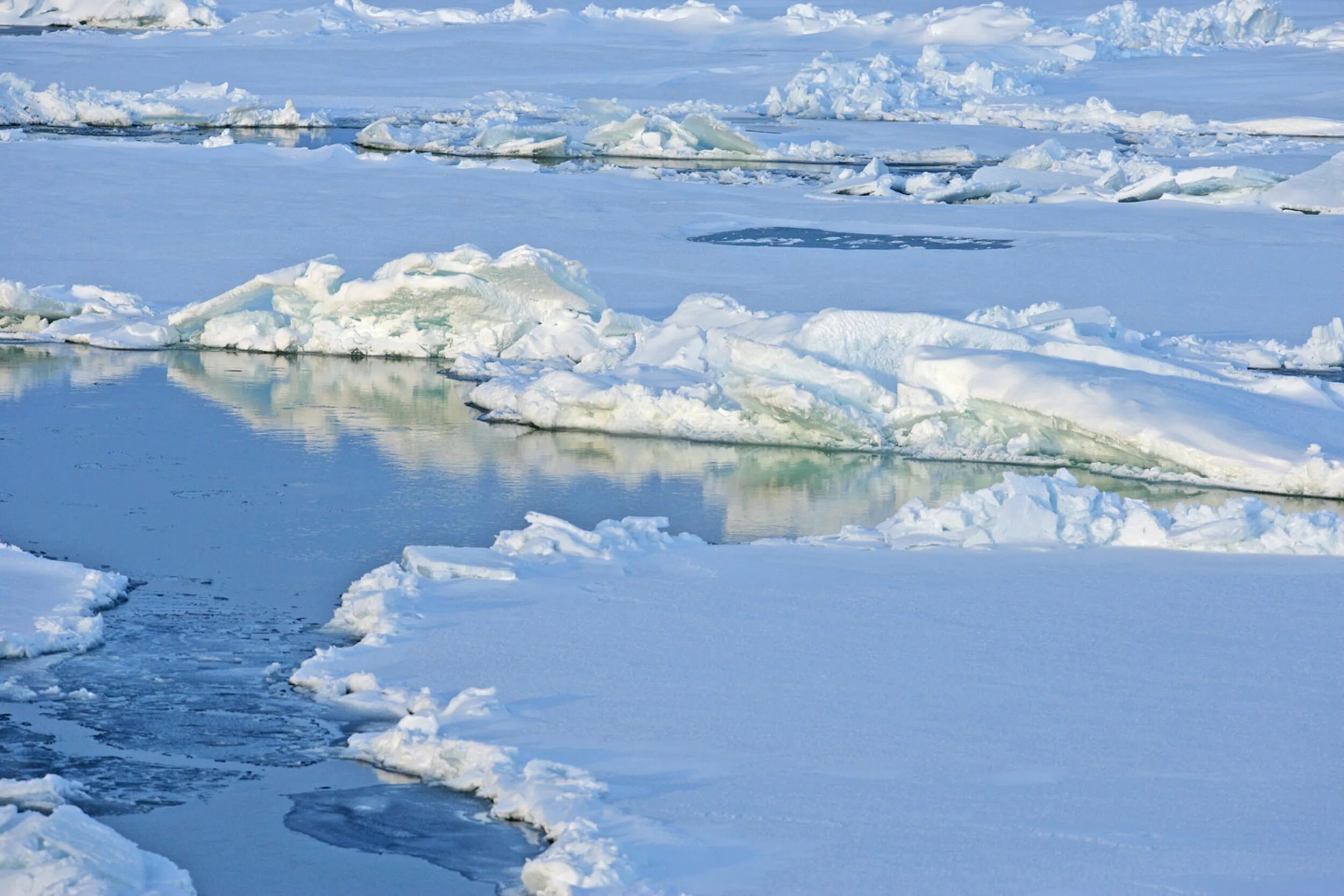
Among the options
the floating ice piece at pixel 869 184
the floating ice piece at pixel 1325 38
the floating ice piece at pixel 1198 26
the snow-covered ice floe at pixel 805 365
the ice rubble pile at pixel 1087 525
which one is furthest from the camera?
the floating ice piece at pixel 1198 26

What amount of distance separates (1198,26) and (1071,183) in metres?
16.5

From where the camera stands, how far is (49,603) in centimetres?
469

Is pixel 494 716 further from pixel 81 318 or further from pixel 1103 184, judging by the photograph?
pixel 1103 184

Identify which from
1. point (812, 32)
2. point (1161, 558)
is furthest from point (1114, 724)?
point (812, 32)

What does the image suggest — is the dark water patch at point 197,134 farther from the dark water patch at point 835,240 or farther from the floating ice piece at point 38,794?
the floating ice piece at point 38,794

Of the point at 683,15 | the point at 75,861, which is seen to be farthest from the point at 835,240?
the point at 683,15

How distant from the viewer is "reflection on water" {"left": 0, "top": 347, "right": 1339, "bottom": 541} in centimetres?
625

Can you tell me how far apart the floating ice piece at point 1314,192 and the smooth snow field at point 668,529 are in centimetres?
5

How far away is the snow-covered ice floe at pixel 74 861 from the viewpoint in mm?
2883

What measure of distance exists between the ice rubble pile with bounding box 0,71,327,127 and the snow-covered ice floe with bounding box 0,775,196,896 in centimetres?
1764

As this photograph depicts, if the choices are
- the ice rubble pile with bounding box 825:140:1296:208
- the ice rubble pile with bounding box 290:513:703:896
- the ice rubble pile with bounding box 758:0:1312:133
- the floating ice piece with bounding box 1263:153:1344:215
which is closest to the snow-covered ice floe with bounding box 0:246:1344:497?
the ice rubble pile with bounding box 290:513:703:896

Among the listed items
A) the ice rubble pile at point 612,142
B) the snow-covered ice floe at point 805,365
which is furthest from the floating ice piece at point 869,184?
the snow-covered ice floe at point 805,365

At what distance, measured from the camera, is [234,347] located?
911 cm

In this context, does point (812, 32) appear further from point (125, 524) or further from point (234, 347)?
point (125, 524)
